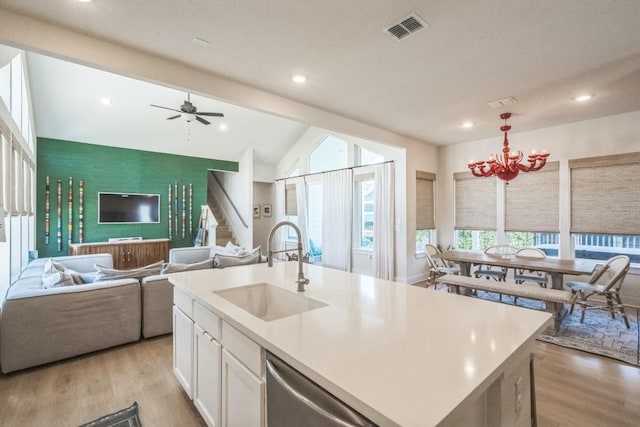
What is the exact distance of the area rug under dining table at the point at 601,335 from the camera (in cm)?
295

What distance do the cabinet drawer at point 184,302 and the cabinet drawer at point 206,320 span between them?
85 mm

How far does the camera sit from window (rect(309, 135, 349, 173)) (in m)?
6.93

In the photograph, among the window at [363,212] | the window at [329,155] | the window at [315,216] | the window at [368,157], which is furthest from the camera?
the window at [315,216]

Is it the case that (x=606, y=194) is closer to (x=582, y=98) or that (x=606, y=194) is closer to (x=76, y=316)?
(x=582, y=98)

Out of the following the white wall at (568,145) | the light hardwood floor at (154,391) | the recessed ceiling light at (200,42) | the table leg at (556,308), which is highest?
the recessed ceiling light at (200,42)

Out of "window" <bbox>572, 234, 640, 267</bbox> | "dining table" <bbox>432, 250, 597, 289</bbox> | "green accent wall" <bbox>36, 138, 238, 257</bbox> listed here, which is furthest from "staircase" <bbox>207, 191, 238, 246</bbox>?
"window" <bbox>572, 234, 640, 267</bbox>

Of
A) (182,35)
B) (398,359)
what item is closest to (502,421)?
(398,359)

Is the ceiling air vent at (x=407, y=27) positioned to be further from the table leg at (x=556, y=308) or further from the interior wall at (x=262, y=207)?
the interior wall at (x=262, y=207)

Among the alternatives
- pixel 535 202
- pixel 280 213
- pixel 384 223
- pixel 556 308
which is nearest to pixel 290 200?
pixel 280 213

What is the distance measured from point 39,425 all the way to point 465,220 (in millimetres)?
6368

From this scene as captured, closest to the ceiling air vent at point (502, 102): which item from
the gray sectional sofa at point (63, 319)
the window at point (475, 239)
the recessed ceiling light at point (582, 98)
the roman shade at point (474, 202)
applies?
the recessed ceiling light at point (582, 98)

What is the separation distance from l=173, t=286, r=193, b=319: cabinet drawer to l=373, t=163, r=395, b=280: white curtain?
13.8ft

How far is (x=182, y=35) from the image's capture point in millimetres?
2443

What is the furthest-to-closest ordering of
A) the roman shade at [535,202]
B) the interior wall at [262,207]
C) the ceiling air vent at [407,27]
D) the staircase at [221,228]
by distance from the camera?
1. the interior wall at [262,207]
2. the staircase at [221,228]
3. the roman shade at [535,202]
4. the ceiling air vent at [407,27]
